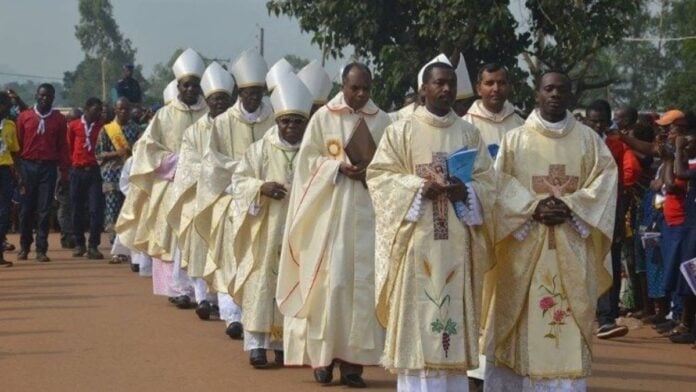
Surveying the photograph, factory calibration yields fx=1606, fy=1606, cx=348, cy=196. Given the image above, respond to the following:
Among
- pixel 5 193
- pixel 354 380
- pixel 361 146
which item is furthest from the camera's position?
pixel 5 193

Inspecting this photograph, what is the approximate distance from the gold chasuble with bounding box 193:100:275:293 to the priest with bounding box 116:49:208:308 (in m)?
1.58

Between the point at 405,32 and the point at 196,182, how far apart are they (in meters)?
8.12

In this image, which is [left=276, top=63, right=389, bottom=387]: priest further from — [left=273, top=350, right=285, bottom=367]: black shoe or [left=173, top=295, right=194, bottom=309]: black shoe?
[left=173, top=295, right=194, bottom=309]: black shoe

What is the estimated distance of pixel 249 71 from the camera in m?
13.2

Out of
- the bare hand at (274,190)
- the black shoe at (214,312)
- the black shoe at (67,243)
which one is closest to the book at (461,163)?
the bare hand at (274,190)

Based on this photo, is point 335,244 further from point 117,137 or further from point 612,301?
point 117,137

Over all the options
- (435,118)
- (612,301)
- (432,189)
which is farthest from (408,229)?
(612,301)

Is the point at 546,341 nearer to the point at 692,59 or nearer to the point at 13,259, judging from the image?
the point at 13,259

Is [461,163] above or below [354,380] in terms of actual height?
above

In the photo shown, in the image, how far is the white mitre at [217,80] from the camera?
1434 centimetres

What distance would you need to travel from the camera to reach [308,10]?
2255cm

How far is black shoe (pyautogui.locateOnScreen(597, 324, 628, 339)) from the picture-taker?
13.1m

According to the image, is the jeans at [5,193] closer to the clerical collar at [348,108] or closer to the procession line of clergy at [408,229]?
the procession line of clergy at [408,229]

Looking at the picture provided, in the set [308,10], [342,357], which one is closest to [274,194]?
[342,357]
